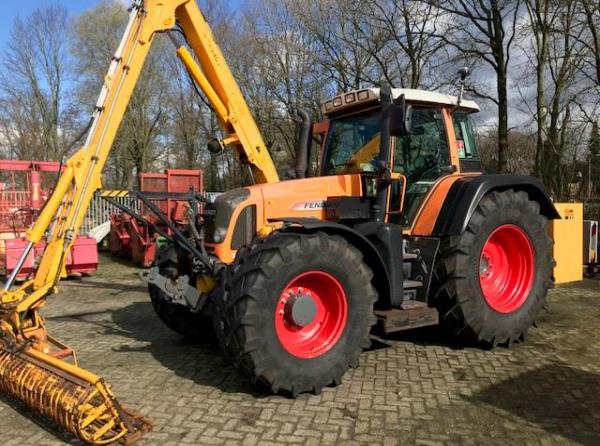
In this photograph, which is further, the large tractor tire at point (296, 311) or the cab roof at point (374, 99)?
the cab roof at point (374, 99)

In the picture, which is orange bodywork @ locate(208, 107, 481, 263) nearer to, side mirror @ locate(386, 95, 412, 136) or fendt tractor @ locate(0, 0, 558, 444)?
fendt tractor @ locate(0, 0, 558, 444)

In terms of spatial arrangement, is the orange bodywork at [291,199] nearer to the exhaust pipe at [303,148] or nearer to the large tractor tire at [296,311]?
the large tractor tire at [296,311]

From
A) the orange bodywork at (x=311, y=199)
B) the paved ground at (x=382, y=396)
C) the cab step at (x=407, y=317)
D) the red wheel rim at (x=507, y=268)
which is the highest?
the orange bodywork at (x=311, y=199)

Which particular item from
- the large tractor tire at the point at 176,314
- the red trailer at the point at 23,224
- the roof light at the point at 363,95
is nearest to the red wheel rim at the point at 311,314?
the large tractor tire at the point at 176,314

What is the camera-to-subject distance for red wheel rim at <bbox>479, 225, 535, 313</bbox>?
589cm

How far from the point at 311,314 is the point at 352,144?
2.17 metres

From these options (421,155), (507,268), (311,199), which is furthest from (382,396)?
(421,155)

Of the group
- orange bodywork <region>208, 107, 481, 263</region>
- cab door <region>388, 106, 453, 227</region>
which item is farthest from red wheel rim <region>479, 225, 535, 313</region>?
cab door <region>388, 106, 453, 227</region>

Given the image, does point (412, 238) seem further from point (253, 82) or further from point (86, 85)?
point (86, 85)

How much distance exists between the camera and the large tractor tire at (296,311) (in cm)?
411

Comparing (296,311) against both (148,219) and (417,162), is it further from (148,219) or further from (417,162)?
(148,219)

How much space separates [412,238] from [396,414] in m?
1.96

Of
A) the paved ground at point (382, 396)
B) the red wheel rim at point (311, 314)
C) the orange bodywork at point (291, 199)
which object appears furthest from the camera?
the orange bodywork at point (291, 199)

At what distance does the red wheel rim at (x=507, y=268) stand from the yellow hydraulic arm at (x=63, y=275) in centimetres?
372
